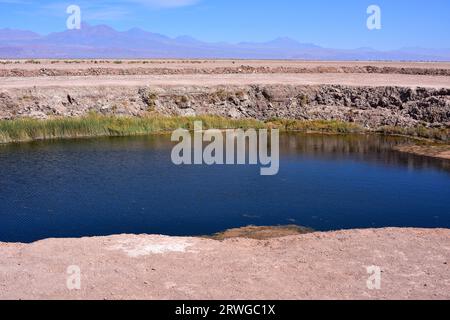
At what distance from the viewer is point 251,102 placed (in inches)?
1575

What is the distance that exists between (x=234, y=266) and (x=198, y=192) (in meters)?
8.61

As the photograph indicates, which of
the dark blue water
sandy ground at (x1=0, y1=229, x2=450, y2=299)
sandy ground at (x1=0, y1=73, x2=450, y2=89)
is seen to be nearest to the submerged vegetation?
the dark blue water

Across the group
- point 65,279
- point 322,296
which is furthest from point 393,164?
point 65,279

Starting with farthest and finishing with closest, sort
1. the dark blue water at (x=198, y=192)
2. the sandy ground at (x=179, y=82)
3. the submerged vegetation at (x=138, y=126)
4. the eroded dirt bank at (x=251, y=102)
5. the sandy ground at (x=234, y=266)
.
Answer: the sandy ground at (x=179, y=82) < the eroded dirt bank at (x=251, y=102) < the submerged vegetation at (x=138, y=126) < the dark blue water at (x=198, y=192) < the sandy ground at (x=234, y=266)

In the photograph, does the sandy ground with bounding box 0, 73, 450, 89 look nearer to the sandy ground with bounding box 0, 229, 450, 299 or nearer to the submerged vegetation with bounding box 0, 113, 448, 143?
the submerged vegetation with bounding box 0, 113, 448, 143

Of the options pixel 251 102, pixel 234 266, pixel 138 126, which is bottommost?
pixel 234 266

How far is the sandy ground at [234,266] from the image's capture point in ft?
36.6

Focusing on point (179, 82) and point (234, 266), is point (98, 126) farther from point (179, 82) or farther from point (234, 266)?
point (234, 266)

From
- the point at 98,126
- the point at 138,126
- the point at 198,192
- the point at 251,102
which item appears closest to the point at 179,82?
the point at 251,102

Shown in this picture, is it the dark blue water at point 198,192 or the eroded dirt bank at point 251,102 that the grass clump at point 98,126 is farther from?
the dark blue water at point 198,192

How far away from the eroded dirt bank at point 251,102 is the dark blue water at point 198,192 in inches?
269

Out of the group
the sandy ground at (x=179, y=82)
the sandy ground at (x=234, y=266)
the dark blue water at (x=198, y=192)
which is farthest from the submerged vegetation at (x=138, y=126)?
the sandy ground at (x=234, y=266)

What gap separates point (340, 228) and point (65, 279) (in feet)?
28.9

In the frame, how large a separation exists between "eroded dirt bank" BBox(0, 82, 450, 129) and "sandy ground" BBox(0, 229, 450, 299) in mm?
22442
